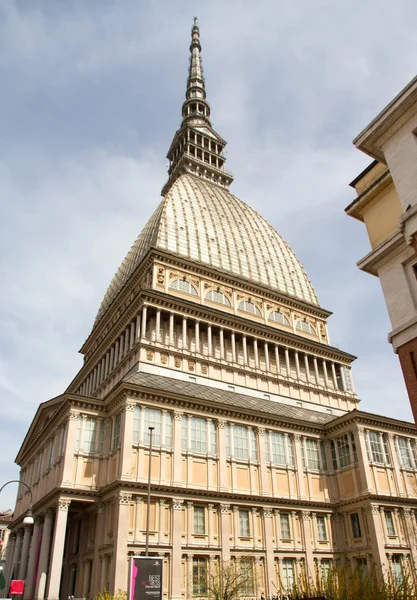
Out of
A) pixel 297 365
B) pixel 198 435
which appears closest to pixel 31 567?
pixel 198 435

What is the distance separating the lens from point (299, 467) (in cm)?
5134

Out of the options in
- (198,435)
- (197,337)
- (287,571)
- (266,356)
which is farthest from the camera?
(266,356)

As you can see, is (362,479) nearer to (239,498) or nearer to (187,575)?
(239,498)

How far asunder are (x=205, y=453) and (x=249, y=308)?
29.1 m

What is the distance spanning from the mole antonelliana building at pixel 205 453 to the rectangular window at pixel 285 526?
0.21 meters

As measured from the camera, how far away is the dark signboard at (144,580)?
21.0 metres

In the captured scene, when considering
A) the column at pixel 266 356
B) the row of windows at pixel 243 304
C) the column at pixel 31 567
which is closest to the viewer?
the column at pixel 31 567

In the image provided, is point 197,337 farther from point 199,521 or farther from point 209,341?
point 199,521

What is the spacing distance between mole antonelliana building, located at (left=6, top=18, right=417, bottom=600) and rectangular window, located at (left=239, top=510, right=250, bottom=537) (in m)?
0.09

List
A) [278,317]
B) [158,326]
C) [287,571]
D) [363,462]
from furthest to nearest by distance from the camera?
[278,317]
[158,326]
[363,462]
[287,571]

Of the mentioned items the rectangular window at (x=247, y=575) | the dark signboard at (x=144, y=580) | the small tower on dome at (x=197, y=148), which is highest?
the small tower on dome at (x=197, y=148)

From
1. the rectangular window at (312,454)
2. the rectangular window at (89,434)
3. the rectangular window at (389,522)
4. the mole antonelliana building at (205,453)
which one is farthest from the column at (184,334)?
the rectangular window at (389,522)

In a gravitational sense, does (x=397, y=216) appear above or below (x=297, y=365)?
below

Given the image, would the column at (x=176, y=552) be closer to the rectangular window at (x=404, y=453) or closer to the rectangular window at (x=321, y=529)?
the rectangular window at (x=321, y=529)
